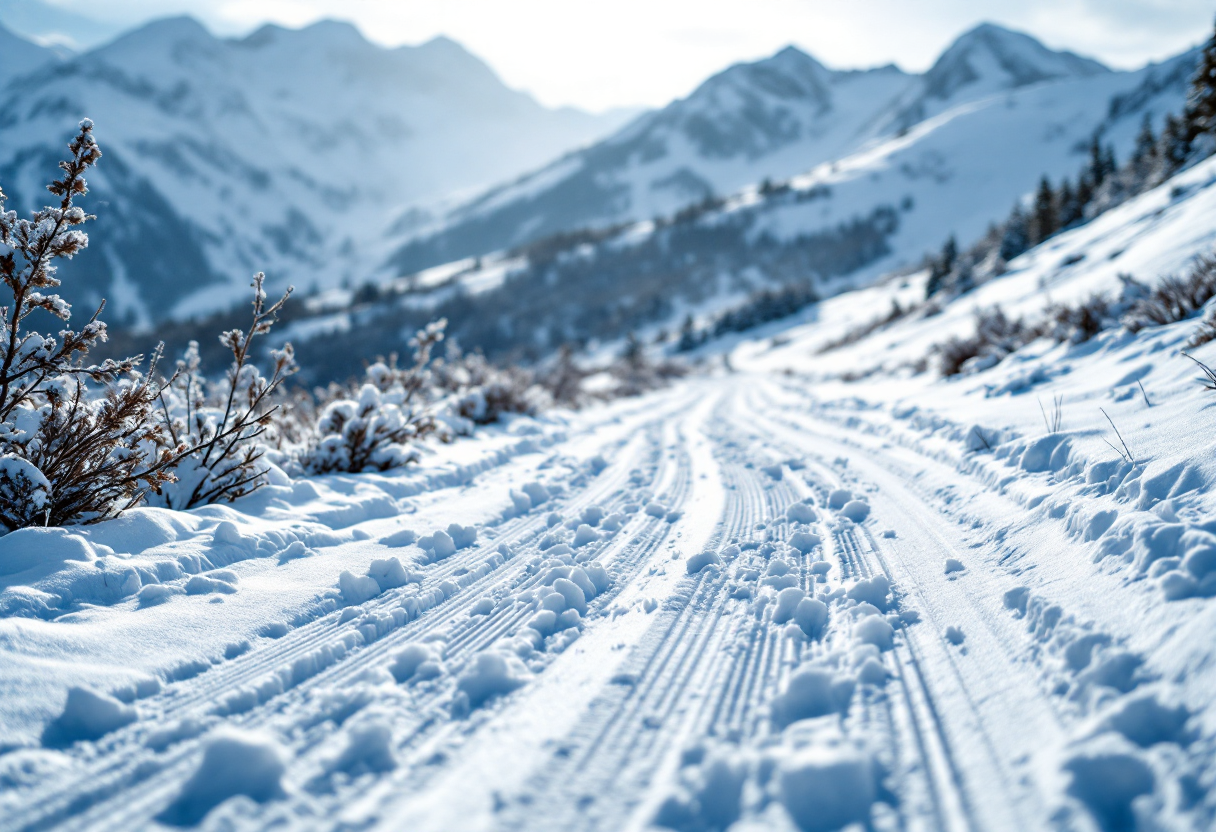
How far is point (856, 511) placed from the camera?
150 inches

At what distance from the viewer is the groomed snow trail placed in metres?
1.43

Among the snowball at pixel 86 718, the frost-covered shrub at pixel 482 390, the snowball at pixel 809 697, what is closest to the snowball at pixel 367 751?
the snowball at pixel 86 718

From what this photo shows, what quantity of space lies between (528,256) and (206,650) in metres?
106

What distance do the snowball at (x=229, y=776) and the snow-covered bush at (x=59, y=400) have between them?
6.87 ft

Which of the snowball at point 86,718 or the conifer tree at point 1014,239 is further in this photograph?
the conifer tree at point 1014,239

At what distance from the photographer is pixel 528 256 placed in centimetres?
10281

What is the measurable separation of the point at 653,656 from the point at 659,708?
1.11 ft

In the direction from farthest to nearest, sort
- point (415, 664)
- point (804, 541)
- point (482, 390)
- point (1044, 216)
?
point (1044, 216) < point (482, 390) < point (804, 541) < point (415, 664)

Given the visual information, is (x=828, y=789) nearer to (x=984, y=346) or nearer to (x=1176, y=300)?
(x=1176, y=300)

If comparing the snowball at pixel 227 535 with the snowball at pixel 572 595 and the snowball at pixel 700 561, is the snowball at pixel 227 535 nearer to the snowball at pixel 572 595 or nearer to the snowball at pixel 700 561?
the snowball at pixel 572 595

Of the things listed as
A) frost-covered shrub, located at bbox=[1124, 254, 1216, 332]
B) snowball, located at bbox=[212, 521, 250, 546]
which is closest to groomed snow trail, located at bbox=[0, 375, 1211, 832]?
snowball, located at bbox=[212, 521, 250, 546]

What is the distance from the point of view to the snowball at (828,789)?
138 cm

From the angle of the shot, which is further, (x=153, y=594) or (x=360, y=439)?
(x=360, y=439)

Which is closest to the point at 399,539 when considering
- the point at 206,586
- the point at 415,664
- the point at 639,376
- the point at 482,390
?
the point at 206,586
